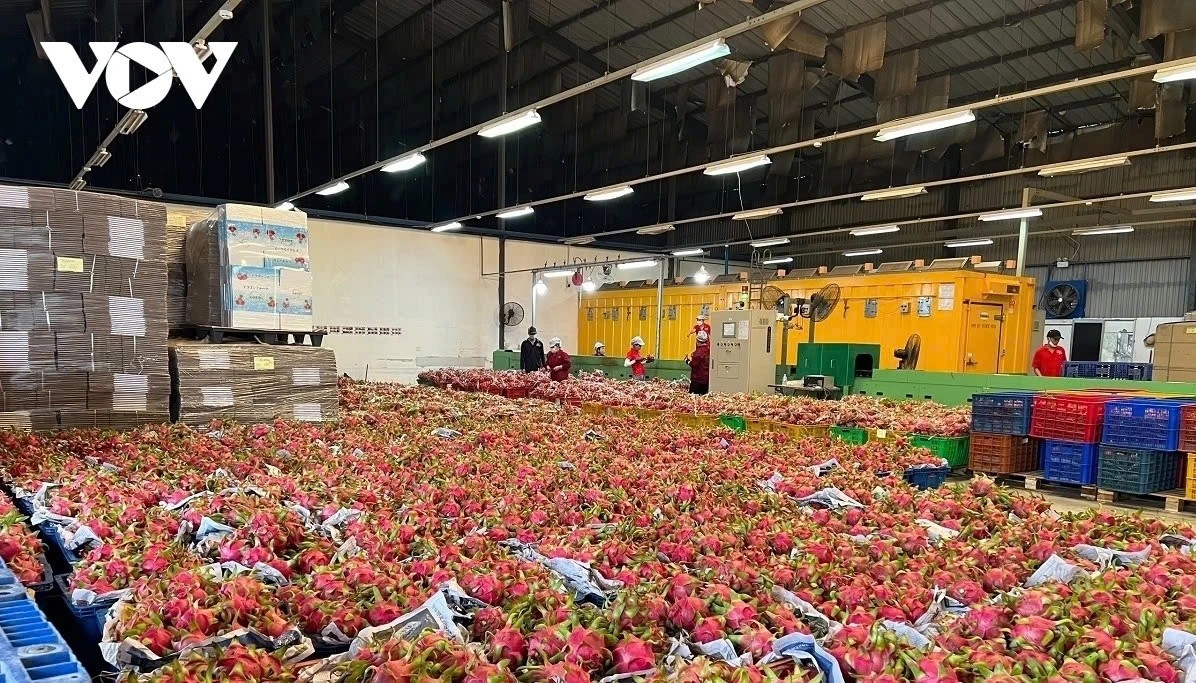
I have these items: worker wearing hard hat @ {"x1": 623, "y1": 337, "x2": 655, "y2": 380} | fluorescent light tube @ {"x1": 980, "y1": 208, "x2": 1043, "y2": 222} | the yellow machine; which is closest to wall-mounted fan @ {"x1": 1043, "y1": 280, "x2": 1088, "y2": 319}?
the yellow machine

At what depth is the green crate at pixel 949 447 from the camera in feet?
21.5

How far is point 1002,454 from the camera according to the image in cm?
643

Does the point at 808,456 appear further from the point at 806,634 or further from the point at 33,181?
the point at 33,181

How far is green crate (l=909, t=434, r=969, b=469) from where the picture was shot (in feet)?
21.5

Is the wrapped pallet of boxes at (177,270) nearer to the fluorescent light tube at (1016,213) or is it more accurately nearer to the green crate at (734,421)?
the green crate at (734,421)

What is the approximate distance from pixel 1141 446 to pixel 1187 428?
1.19 ft

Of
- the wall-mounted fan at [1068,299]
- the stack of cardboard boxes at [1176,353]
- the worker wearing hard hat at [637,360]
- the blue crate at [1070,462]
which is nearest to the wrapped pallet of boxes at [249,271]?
the blue crate at [1070,462]

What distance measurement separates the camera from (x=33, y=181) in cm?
1282

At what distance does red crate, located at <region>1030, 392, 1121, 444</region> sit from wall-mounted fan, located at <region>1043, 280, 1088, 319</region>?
13.9 m

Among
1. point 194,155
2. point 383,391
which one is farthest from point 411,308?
point 383,391

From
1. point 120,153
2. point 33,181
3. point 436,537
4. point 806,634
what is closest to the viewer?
point 806,634

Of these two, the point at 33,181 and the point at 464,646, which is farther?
the point at 33,181

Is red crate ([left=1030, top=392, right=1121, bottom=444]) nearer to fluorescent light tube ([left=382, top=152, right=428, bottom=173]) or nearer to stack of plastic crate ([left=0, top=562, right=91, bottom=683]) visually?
stack of plastic crate ([left=0, top=562, right=91, bottom=683])

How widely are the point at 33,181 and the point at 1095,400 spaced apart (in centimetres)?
1762
